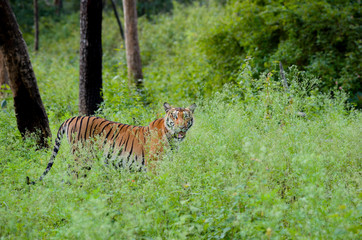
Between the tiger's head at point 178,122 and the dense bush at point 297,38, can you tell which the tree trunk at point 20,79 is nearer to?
the tiger's head at point 178,122

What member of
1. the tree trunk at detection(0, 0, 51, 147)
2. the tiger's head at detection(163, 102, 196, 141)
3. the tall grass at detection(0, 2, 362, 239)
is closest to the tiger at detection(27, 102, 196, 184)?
the tiger's head at detection(163, 102, 196, 141)

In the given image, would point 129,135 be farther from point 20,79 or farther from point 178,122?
point 20,79

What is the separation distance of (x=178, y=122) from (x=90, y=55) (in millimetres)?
3354

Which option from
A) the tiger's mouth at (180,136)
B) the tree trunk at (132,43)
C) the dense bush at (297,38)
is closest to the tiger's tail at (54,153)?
the tiger's mouth at (180,136)

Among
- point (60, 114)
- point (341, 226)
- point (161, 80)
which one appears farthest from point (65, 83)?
point (341, 226)

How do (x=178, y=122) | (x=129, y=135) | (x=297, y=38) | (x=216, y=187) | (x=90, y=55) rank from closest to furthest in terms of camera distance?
1. (x=216, y=187)
2. (x=178, y=122)
3. (x=129, y=135)
4. (x=90, y=55)
5. (x=297, y=38)

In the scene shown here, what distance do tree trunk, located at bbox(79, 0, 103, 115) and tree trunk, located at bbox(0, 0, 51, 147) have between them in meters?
1.09

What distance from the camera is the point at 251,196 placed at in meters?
3.26

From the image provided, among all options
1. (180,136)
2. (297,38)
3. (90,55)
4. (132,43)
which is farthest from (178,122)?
(132,43)

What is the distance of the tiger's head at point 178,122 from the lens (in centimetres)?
475

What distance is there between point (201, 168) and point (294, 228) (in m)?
1.46

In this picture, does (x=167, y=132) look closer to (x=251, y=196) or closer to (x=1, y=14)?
(x=251, y=196)

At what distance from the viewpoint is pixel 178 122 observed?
4754 millimetres

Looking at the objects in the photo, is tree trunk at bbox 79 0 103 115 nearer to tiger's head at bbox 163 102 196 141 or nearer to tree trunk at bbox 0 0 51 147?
tree trunk at bbox 0 0 51 147
